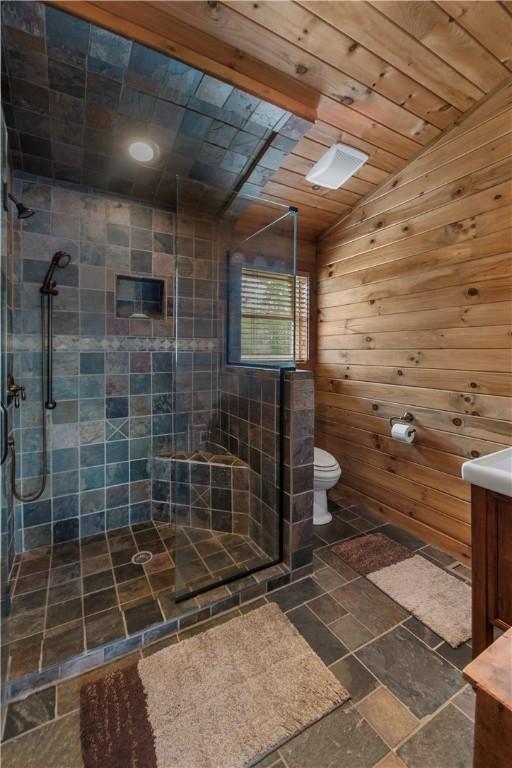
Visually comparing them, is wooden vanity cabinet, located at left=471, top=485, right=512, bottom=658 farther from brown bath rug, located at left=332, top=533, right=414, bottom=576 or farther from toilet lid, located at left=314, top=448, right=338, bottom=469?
toilet lid, located at left=314, top=448, right=338, bottom=469

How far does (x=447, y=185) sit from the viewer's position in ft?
6.64

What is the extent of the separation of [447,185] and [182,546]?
2.71 metres

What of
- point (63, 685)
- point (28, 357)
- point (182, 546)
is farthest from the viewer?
point (28, 357)

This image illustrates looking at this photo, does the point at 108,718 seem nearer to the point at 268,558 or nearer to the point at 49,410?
the point at 268,558

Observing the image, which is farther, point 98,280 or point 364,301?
point 364,301

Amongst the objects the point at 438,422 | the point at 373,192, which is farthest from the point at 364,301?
the point at 438,422

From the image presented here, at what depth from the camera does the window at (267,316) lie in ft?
7.00

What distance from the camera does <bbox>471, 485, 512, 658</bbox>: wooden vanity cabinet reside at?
1.14m

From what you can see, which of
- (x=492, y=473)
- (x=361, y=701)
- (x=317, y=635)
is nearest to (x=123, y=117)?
(x=492, y=473)

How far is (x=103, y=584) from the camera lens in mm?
1781

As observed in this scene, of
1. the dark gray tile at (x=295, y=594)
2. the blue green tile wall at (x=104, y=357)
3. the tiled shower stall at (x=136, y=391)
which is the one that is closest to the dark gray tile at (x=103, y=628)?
the tiled shower stall at (x=136, y=391)

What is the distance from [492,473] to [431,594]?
102cm

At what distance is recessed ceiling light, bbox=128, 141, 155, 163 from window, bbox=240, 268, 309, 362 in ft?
2.87

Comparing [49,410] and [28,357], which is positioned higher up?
[28,357]
